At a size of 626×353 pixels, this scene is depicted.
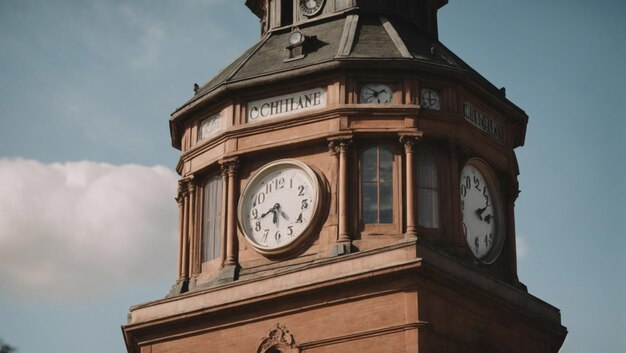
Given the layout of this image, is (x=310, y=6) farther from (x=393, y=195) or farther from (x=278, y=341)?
(x=278, y=341)

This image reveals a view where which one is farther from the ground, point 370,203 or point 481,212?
point 481,212

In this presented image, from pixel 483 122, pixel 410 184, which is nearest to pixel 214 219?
pixel 410 184

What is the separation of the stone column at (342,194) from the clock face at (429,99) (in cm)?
235

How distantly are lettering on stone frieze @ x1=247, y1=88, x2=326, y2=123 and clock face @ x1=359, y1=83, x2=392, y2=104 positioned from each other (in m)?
1.07

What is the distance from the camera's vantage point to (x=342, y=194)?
137ft

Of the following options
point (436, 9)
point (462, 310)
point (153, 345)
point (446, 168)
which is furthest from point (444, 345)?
point (436, 9)

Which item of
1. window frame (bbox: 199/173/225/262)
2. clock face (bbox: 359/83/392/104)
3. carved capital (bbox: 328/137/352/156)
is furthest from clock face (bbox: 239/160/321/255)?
clock face (bbox: 359/83/392/104)

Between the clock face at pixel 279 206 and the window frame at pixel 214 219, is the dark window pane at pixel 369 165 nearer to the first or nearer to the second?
the clock face at pixel 279 206

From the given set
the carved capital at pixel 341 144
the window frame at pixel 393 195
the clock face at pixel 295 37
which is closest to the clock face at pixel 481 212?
the window frame at pixel 393 195

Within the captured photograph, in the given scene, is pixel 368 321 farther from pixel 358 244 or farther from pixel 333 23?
pixel 333 23

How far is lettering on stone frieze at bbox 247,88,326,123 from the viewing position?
43.0m

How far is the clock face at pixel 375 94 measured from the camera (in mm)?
42531

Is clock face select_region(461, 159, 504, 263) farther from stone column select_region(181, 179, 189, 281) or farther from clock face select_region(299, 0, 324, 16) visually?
stone column select_region(181, 179, 189, 281)

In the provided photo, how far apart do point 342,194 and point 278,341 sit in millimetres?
4176
